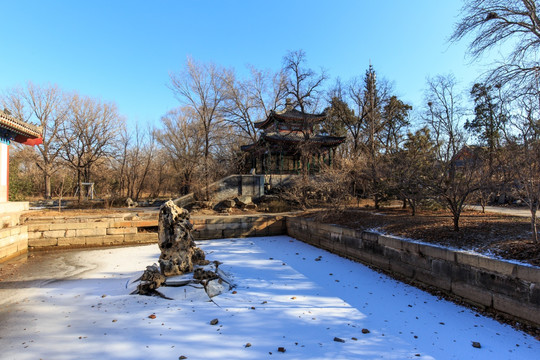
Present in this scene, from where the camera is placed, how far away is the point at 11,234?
342 inches

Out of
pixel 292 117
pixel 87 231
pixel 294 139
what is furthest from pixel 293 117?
pixel 87 231

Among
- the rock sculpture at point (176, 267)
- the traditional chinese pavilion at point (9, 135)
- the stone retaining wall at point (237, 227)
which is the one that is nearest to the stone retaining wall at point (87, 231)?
the stone retaining wall at point (237, 227)

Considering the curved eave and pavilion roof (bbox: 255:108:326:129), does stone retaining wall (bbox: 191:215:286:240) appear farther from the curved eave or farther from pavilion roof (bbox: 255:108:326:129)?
the curved eave

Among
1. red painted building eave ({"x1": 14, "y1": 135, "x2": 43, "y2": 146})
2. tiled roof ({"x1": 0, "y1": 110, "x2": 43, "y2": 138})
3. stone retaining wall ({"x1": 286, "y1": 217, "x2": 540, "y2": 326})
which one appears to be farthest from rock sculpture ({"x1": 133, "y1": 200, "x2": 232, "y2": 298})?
red painted building eave ({"x1": 14, "y1": 135, "x2": 43, "y2": 146})

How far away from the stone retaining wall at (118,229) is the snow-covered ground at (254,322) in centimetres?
403

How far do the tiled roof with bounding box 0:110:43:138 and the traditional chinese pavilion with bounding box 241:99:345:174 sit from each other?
1296 cm

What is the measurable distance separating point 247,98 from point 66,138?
16301 millimetres

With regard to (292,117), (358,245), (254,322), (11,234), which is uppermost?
(292,117)

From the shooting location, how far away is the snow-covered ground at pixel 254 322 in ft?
11.0

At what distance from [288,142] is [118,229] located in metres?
13.4

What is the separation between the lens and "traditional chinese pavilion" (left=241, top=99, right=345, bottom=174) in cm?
2102

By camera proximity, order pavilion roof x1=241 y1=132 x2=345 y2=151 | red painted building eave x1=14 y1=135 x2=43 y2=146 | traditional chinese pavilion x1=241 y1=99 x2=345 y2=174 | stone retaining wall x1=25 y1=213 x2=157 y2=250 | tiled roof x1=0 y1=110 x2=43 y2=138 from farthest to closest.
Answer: traditional chinese pavilion x1=241 y1=99 x2=345 y2=174 → pavilion roof x1=241 y1=132 x2=345 y2=151 → red painted building eave x1=14 y1=135 x2=43 y2=146 → stone retaining wall x1=25 y1=213 x2=157 y2=250 → tiled roof x1=0 y1=110 x2=43 y2=138

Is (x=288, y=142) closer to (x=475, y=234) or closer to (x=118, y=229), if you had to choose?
(x=118, y=229)

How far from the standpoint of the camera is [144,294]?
5012 mm
